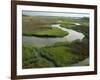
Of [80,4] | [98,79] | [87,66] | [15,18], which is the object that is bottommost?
[98,79]

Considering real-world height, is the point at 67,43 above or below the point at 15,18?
below

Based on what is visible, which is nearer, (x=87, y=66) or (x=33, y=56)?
(x=33, y=56)

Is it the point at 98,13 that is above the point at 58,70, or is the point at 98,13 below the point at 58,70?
above

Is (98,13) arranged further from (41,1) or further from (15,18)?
(15,18)

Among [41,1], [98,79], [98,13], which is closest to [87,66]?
[98,79]

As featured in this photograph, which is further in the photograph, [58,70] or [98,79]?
[98,79]

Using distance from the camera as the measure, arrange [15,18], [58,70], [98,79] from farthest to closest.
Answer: [98,79]
[58,70]
[15,18]

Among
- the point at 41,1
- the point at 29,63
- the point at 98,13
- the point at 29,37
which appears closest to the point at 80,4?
the point at 98,13

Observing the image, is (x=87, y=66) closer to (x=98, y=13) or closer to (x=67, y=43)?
(x=67, y=43)

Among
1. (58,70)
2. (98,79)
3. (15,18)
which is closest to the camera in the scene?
(15,18)
